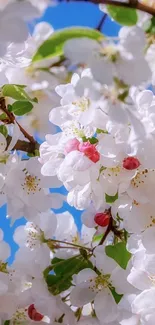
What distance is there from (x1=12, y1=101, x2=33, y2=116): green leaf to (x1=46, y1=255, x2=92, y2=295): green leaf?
37 centimetres

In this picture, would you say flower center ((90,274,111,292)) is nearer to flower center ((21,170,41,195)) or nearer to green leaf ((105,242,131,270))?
green leaf ((105,242,131,270))

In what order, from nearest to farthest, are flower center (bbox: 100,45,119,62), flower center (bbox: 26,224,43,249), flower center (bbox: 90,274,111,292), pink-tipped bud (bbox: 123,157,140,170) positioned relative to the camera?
1. flower center (bbox: 100,45,119,62)
2. pink-tipped bud (bbox: 123,157,140,170)
3. flower center (bbox: 90,274,111,292)
4. flower center (bbox: 26,224,43,249)

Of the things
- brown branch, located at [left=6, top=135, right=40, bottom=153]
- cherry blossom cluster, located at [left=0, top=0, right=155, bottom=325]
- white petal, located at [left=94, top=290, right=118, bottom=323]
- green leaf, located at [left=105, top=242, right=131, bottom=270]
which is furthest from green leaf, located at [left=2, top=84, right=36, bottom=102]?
white petal, located at [left=94, top=290, right=118, bottom=323]

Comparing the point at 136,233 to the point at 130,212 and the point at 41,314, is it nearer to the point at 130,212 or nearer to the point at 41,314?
the point at 130,212

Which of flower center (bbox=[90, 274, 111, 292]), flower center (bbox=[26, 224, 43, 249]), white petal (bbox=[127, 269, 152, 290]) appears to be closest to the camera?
white petal (bbox=[127, 269, 152, 290])

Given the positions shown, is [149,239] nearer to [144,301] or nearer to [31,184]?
[144,301]

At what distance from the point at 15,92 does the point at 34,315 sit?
556 mm

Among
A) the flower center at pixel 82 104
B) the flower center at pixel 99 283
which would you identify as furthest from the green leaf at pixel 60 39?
the flower center at pixel 99 283

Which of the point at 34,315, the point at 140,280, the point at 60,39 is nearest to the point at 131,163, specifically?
the point at 140,280

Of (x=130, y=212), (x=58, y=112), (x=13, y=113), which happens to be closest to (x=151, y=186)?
(x=130, y=212)

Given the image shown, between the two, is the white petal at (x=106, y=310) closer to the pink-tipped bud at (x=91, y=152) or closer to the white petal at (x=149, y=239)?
the white petal at (x=149, y=239)

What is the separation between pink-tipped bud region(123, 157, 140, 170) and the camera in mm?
1352

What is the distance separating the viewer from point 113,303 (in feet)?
5.07

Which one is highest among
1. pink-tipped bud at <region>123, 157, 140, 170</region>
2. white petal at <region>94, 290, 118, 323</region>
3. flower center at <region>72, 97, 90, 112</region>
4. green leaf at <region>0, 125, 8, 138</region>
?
flower center at <region>72, 97, 90, 112</region>
